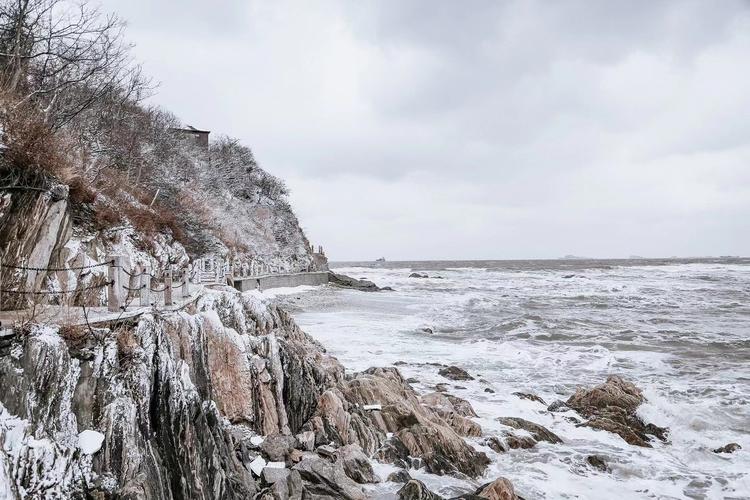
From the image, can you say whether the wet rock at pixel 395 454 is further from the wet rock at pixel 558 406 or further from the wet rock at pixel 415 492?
the wet rock at pixel 558 406

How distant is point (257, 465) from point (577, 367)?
518 inches

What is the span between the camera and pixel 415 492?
6.61 metres

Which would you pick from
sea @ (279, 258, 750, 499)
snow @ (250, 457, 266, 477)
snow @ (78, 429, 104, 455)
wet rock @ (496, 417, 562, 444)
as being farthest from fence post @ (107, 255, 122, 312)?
wet rock @ (496, 417, 562, 444)

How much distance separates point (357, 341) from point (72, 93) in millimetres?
13471

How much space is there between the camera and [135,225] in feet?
53.2

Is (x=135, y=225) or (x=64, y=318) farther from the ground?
(x=135, y=225)

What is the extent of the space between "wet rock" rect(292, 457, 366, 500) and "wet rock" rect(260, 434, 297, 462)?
1.38ft

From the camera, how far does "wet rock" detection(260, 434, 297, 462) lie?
691 centimetres

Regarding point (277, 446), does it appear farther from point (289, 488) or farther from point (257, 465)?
point (289, 488)

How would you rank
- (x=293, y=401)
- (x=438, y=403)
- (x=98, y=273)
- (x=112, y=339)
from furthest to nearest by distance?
(x=438, y=403) → (x=98, y=273) → (x=293, y=401) → (x=112, y=339)

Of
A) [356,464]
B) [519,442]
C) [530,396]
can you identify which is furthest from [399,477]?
[530,396]

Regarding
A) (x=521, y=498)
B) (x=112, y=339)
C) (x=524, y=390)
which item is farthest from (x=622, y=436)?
(x=112, y=339)

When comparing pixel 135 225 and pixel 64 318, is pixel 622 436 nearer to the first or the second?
pixel 64 318

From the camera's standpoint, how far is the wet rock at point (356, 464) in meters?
7.14
